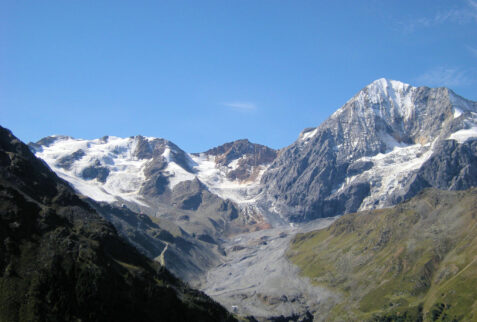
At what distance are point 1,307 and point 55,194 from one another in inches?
2839

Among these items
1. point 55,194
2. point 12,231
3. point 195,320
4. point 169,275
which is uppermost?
point 55,194

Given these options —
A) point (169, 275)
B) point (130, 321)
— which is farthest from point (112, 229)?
point (130, 321)

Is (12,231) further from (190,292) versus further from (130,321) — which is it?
(190,292)

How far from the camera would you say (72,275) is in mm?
125562

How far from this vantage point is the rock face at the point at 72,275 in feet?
385

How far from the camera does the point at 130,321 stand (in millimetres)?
122750

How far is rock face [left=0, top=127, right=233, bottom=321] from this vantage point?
117 m

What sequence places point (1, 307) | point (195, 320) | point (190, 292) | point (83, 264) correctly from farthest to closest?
point (190, 292)
point (195, 320)
point (83, 264)
point (1, 307)

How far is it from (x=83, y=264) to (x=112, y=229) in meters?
43.5

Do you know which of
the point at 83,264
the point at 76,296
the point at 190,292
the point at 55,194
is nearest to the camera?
the point at 76,296

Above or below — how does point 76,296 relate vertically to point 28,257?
below

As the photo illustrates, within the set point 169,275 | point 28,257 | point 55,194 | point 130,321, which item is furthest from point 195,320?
point 55,194

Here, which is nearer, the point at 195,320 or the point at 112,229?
the point at 195,320

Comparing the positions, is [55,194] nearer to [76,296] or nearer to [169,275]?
[169,275]
